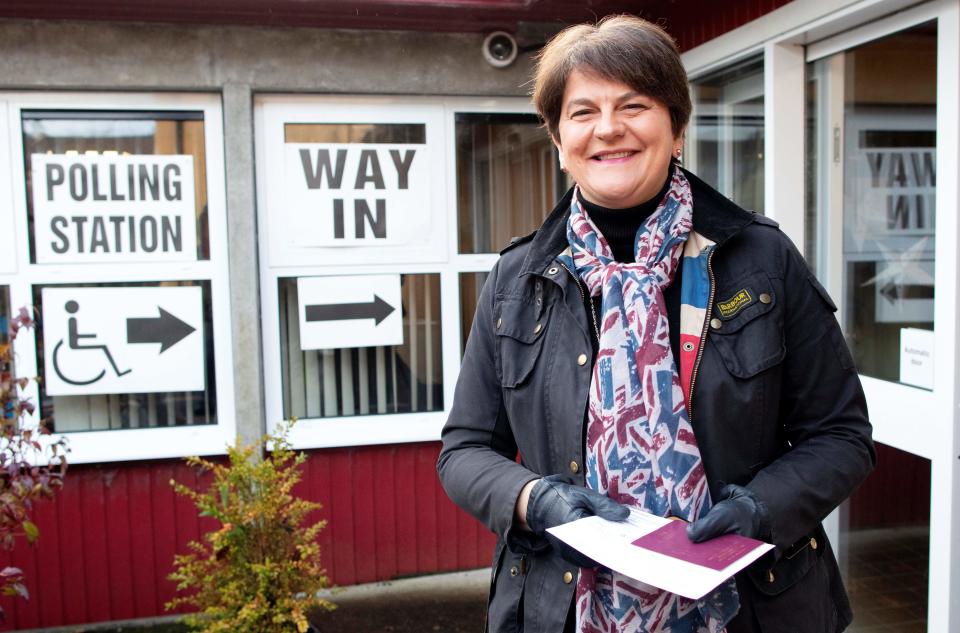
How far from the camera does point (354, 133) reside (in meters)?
4.16

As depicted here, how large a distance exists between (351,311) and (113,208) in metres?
1.29

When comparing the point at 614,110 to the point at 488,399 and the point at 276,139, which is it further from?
the point at 276,139

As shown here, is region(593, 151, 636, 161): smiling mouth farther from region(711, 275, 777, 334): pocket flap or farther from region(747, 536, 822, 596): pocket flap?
region(747, 536, 822, 596): pocket flap

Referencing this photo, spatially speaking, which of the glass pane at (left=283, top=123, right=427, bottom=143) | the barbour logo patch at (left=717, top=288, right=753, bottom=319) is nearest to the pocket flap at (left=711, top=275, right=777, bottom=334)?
the barbour logo patch at (left=717, top=288, right=753, bottom=319)

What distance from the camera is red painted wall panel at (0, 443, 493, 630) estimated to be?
3.97 m

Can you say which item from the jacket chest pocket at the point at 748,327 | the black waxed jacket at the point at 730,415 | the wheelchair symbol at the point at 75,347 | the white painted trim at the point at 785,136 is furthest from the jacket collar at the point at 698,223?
the wheelchair symbol at the point at 75,347

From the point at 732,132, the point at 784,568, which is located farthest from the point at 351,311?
the point at 784,568

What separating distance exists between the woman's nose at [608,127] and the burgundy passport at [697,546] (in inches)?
28.4

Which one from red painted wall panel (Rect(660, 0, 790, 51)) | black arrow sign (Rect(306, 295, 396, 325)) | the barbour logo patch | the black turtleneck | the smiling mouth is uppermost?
red painted wall panel (Rect(660, 0, 790, 51))

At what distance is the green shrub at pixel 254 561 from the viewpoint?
3.15 metres

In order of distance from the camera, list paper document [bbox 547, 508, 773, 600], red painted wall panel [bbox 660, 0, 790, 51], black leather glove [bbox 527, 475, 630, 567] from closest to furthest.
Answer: paper document [bbox 547, 508, 773, 600] < black leather glove [bbox 527, 475, 630, 567] < red painted wall panel [bbox 660, 0, 790, 51]

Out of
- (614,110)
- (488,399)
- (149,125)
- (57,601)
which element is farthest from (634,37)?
(57,601)

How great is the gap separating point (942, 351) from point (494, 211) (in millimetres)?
2478

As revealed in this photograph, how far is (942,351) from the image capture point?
2535 mm
